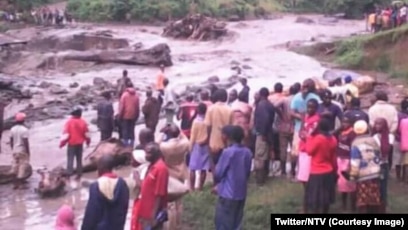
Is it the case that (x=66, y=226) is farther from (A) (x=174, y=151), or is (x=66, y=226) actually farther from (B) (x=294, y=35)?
(B) (x=294, y=35)

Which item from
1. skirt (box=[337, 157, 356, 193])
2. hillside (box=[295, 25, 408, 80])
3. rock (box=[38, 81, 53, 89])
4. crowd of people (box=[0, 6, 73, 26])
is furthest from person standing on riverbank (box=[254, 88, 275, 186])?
crowd of people (box=[0, 6, 73, 26])

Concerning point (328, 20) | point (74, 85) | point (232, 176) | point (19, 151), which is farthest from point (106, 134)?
point (328, 20)

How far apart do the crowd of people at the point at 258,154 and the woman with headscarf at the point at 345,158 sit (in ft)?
0.04

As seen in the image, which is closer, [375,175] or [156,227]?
[156,227]

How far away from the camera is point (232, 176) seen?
901 cm

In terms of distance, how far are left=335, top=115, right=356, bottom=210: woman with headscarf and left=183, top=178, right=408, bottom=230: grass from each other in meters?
0.20

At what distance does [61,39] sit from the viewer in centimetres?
4188

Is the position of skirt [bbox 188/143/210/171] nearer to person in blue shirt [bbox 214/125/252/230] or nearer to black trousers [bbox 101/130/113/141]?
person in blue shirt [bbox 214/125/252/230]

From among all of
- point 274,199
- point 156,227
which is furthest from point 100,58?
point 156,227

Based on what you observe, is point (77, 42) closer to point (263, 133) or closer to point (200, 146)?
point (200, 146)

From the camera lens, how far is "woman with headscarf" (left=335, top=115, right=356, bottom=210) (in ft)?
32.7

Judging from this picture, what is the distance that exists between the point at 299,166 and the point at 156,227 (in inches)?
102

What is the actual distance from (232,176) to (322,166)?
1150 millimetres

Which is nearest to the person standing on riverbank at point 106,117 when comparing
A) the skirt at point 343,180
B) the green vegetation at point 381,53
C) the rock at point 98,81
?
the skirt at point 343,180
